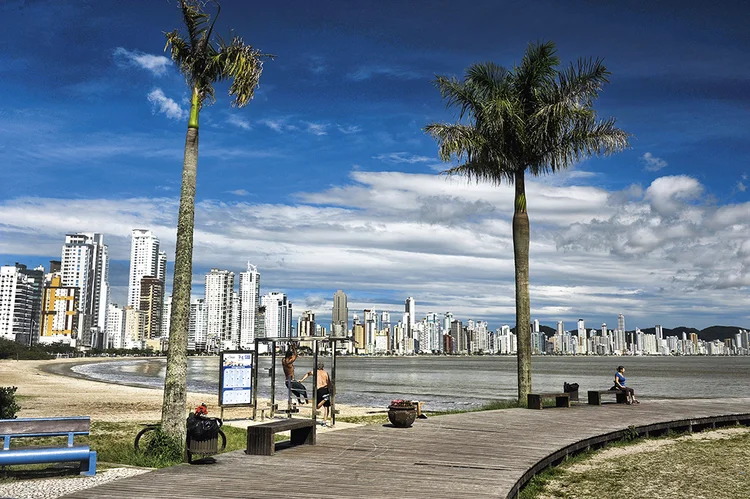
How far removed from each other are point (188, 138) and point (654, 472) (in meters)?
11.6

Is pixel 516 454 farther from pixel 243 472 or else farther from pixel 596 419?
pixel 596 419

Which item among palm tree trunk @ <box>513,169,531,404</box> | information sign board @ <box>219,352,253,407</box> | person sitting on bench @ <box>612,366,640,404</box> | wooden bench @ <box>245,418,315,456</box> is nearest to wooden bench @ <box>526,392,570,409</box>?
palm tree trunk @ <box>513,169,531,404</box>

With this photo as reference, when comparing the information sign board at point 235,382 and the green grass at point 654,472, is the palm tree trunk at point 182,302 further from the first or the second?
the green grass at point 654,472

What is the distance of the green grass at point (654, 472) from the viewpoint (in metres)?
10.7

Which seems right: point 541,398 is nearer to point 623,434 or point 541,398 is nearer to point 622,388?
point 623,434

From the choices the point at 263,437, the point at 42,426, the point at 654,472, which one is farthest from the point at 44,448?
the point at 654,472

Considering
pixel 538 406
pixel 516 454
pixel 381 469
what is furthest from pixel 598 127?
pixel 381 469

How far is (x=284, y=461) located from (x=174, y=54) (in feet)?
27.8

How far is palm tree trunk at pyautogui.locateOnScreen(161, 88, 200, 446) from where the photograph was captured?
1194 cm

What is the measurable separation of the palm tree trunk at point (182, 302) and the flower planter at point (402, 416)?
5.01m

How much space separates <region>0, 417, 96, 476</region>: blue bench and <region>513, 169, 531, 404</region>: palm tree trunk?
49.8 feet

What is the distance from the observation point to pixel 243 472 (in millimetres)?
9523

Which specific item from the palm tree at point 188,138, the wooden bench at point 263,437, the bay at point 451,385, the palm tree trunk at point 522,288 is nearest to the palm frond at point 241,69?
the palm tree at point 188,138

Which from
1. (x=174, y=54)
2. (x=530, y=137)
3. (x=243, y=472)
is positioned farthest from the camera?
(x=530, y=137)
